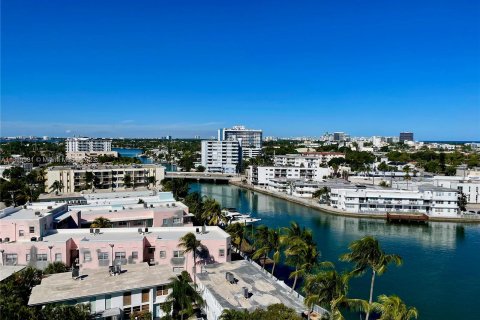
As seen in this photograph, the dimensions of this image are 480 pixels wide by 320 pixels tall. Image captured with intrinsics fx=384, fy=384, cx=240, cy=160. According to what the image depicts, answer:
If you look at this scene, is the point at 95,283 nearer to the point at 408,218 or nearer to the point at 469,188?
the point at 408,218

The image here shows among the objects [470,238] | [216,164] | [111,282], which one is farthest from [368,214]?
[216,164]

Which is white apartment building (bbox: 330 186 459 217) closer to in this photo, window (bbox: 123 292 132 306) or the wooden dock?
the wooden dock

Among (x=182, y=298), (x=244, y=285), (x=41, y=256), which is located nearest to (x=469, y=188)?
(x=244, y=285)

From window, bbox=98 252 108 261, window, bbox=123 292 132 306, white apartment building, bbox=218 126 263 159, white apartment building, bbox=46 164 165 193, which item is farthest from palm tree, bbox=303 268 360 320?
white apartment building, bbox=218 126 263 159

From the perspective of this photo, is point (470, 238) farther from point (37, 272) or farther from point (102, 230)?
point (37, 272)

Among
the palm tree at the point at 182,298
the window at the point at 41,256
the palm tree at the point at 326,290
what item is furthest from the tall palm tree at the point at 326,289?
the window at the point at 41,256
